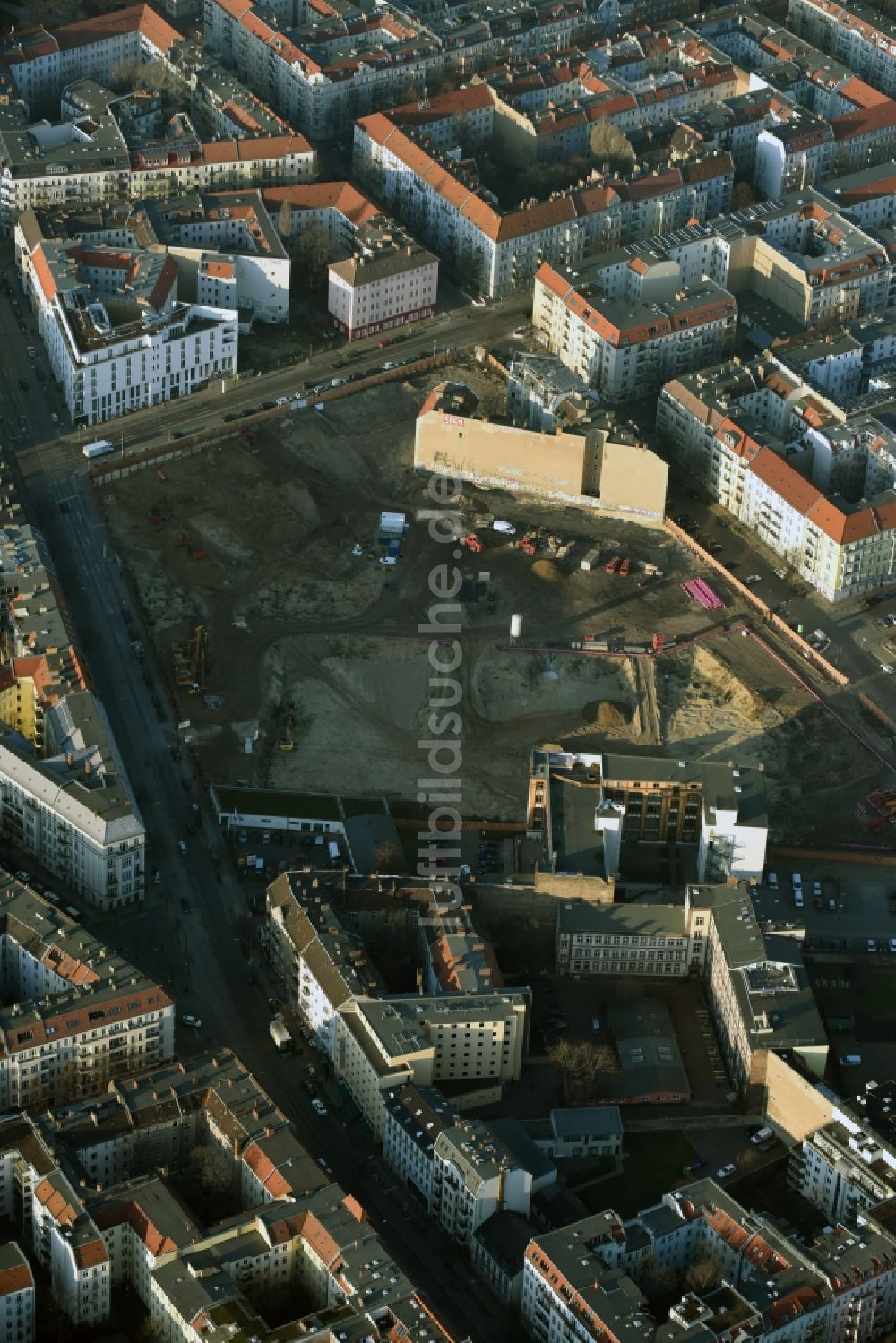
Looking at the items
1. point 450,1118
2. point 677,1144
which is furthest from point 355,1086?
point 677,1144

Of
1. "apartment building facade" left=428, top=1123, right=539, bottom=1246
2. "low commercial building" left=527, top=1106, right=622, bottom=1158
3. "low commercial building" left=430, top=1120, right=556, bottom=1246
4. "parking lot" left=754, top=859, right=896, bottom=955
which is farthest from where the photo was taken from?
"parking lot" left=754, top=859, right=896, bottom=955

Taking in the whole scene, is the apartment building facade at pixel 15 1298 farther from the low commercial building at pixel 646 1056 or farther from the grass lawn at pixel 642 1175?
the low commercial building at pixel 646 1056

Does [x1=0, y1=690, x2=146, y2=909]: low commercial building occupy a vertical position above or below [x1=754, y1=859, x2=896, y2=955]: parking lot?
above

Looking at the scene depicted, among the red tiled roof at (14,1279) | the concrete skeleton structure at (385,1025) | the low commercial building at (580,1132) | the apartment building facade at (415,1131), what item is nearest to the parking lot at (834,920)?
the concrete skeleton structure at (385,1025)

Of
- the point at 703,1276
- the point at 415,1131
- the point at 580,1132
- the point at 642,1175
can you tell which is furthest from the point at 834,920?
the point at 415,1131

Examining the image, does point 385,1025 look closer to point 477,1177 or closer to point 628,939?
point 477,1177

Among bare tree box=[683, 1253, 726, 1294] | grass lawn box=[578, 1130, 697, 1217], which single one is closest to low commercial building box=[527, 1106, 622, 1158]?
grass lawn box=[578, 1130, 697, 1217]

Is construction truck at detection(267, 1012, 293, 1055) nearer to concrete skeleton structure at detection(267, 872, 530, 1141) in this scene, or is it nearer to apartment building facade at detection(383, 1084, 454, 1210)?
concrete skeleton structure at detection(267, 872, 530, 1141)

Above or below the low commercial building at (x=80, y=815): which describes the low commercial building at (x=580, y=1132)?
below
